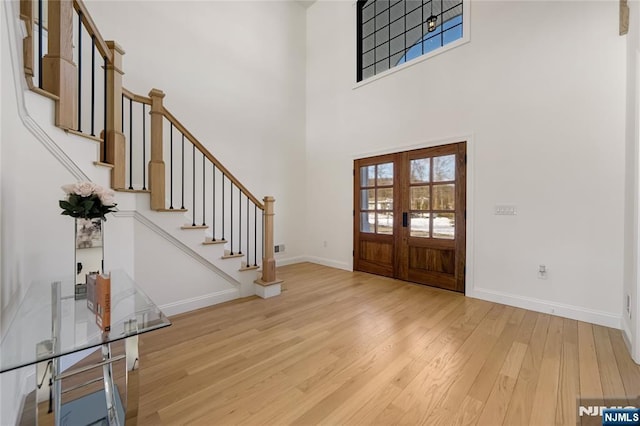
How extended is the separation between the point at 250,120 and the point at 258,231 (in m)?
2.11

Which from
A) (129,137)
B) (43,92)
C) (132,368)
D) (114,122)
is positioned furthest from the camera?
(129,137)

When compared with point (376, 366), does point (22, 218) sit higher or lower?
higher

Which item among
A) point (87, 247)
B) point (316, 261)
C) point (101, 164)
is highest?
point (101, 164)

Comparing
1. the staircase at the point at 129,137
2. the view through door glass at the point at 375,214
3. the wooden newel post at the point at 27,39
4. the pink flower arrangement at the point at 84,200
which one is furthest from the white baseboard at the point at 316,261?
the wooden newel post at the point at 27,39

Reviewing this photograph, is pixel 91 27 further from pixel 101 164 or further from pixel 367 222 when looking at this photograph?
pixel 367 222

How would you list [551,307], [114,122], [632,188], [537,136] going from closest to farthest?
[632,188]
[114,122]
[551,307]
[537,136]

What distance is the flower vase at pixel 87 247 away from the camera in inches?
58.8

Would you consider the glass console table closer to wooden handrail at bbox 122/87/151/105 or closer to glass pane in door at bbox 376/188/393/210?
wooden handrail at bbox 122/87/151/105

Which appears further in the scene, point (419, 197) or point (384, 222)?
point (384, 222)

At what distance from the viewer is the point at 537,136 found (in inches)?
120

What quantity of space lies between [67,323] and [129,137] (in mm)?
3159

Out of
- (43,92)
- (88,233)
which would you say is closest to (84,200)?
(88,233)

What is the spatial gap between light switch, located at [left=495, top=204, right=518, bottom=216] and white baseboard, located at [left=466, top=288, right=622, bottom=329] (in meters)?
0.99

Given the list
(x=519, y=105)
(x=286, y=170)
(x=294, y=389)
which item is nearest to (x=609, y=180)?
(x=519, y=105)
